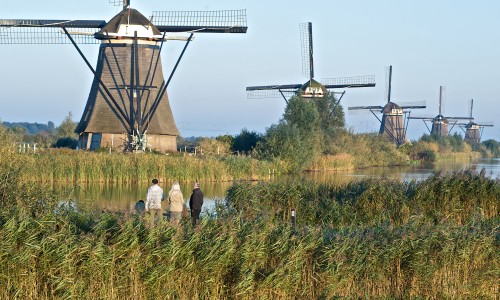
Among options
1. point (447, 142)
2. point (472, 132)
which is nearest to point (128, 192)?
point (447, 142)

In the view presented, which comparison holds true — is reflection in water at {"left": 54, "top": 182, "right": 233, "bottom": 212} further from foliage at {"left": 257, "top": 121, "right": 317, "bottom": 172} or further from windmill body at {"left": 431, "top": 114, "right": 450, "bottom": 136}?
windmill body at {"left": 431, "top": 114, "right": 450, "bottom": 136}

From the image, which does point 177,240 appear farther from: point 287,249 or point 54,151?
point 54,151

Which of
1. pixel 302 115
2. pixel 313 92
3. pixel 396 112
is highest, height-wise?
pixel 313 92

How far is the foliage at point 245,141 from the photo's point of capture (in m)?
42.9

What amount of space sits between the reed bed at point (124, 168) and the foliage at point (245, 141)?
32.1 ft

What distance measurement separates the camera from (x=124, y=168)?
28828mm

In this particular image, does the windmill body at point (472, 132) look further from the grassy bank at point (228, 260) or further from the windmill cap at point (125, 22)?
the grassy bank at point (228, 260)

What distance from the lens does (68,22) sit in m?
31.0

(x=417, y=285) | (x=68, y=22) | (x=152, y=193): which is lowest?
(x=417, y=285)

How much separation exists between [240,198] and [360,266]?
23.3 feet

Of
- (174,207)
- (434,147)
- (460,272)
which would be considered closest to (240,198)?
(174,207)

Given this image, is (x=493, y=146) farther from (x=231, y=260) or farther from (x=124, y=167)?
(x=231, y=260)

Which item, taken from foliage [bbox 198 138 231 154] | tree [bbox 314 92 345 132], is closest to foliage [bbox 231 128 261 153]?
foliage [bbox 198 138 231 154]

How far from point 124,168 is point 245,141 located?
15.3 meters
